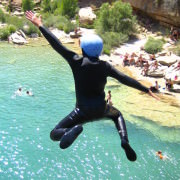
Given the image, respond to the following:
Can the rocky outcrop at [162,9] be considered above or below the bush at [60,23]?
above

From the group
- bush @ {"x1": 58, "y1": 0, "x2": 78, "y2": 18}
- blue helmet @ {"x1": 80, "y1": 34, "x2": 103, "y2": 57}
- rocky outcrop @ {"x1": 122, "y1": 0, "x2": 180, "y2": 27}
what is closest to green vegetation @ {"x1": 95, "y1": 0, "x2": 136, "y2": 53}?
rocky outcrop @ {"x1": 122, "y1": 0, "x2": 180, "y2": 27}

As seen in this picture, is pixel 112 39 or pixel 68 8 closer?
pixel 112 39

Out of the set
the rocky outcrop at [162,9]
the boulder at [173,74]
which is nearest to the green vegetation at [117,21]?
the rocky outcrop at [162,9]

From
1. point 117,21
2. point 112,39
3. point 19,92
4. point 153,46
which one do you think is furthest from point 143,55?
point 19,92

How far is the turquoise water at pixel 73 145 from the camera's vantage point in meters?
11.2

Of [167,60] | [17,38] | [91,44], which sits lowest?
[17,38]

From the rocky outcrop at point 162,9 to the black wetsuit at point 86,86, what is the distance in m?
24.7

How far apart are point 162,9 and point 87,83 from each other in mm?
26113

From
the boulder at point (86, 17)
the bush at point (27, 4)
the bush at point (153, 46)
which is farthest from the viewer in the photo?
the bush at point (27, 4)

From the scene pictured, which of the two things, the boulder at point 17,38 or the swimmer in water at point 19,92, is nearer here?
the swimmer in water at point 19,92

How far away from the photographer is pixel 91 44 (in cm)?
392

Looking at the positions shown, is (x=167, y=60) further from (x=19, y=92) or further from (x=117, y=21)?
(x=19, y=92)

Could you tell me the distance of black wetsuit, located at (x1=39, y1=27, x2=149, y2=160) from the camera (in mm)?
3990

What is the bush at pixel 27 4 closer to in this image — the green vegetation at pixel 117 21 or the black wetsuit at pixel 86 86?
the green vegetation at pixel 117 21
